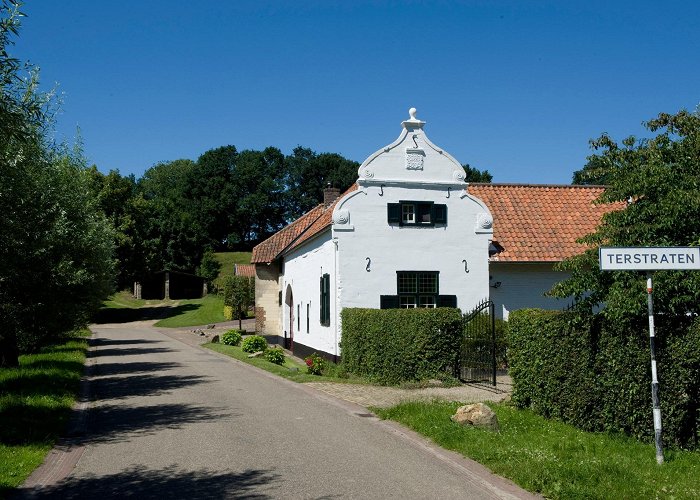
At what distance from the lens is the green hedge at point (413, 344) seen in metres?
17.2

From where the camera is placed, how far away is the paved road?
7.79 metres

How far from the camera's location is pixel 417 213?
73.1 feet

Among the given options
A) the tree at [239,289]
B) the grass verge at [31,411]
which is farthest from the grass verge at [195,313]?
the grass verge at [31,411]

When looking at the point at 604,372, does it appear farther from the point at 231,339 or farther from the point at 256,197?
the point at 256,197

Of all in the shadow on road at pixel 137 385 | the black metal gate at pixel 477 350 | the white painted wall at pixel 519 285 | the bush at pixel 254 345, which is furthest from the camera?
the bush at pixel 254 345

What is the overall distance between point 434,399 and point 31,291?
38.1 feet

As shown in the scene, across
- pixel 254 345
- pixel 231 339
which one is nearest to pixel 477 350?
pixel 254 345

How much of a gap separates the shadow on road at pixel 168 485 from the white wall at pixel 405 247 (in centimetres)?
1315

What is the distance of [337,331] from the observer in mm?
21906

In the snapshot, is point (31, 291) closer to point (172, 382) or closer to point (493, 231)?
point (172, 382)

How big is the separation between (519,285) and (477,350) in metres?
6.32

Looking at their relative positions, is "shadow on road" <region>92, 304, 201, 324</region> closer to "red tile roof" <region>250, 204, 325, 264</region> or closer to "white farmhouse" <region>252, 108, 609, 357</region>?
"red tile roof" <region>250, 204, 325, 264</region>

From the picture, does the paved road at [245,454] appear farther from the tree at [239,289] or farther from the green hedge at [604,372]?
the tree at [239,289]

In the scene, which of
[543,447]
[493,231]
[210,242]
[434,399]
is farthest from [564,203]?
[210,242]
